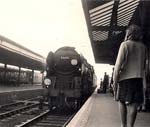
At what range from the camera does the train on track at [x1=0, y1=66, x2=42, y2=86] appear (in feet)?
149

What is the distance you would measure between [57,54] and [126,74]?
1355cm

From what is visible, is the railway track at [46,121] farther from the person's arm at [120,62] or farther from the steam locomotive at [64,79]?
the person's arm at [120,62]

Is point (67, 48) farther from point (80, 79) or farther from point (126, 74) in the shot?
point (126, 74)

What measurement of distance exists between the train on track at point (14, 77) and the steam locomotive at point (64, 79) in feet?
77.3

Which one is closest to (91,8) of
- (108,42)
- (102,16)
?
(102,16)

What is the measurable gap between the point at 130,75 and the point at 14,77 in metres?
46.8

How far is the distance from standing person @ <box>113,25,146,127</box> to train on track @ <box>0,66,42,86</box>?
36833 mm

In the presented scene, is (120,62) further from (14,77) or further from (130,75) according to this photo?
(14,77)

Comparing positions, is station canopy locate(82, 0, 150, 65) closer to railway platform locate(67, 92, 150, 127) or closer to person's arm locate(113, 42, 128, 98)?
railway platform locate(67, 92, 150, 127)

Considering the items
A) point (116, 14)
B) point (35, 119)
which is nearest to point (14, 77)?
point (116, 14)

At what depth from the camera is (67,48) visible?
19797mm

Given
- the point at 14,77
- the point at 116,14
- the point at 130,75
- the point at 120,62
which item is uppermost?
the point at 116,14

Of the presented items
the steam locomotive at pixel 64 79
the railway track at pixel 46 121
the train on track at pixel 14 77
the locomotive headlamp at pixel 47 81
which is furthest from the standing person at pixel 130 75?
the train on track at pixel 14 77

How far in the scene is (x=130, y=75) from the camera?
19.8 ft
